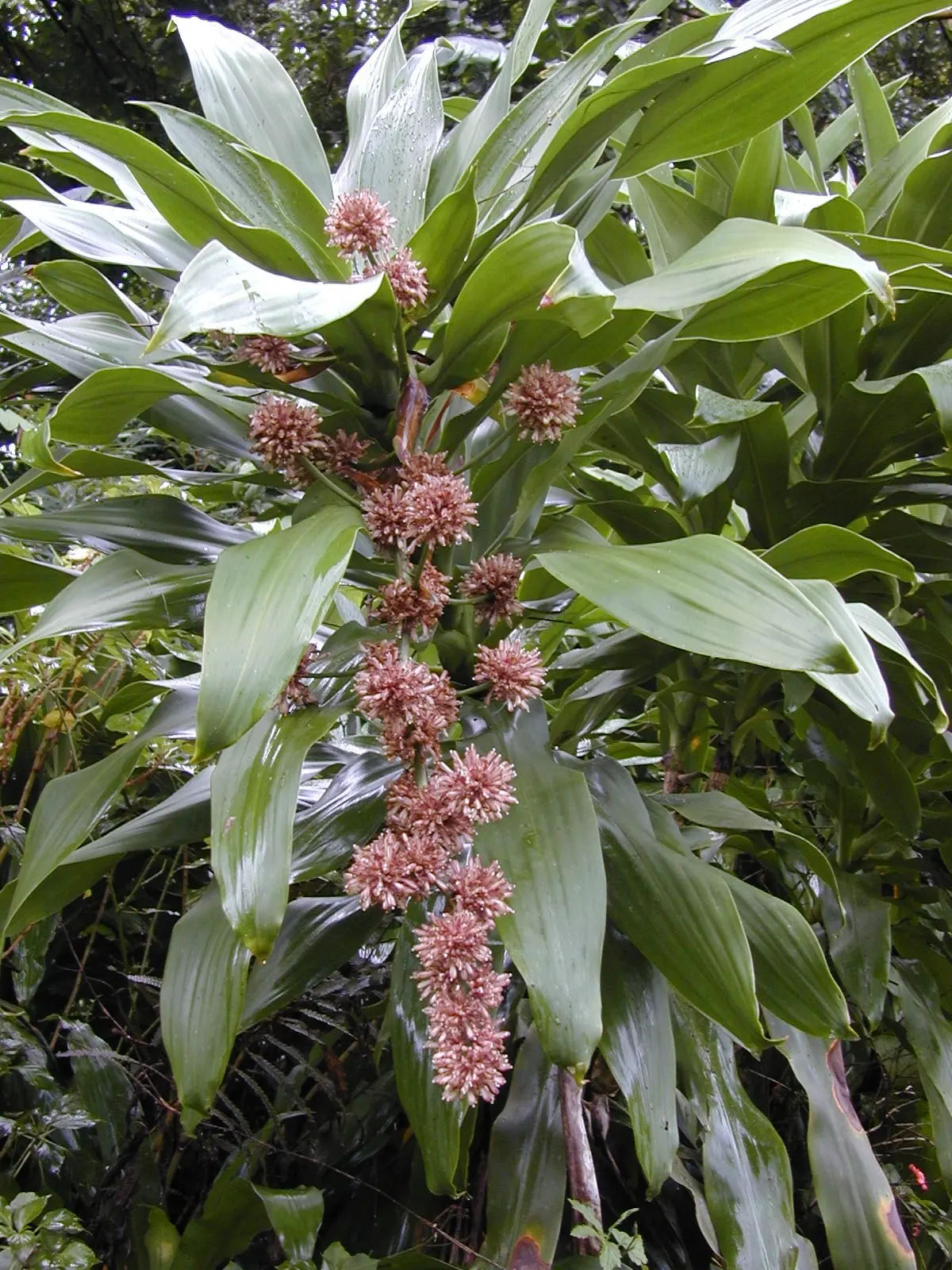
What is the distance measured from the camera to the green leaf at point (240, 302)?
0.44 metres

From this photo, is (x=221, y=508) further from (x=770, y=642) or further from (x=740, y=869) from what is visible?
(x=770, y=642)

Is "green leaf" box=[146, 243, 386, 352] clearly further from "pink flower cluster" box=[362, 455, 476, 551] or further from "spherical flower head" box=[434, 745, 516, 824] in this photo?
"spherical flower head" box=[434, 745, 516, 824]

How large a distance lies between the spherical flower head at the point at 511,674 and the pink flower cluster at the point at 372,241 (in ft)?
0.80

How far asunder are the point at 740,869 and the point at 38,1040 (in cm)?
86

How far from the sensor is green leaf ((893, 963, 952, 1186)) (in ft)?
3.17

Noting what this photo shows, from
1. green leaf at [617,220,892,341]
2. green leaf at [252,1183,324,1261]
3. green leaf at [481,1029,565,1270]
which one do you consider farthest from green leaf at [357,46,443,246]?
green leaf at [252,1183,324,1261]

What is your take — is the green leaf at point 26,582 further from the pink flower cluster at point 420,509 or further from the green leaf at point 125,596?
the pink flower cluster at point 420,509

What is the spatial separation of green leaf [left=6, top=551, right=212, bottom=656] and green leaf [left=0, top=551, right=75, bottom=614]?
0.9 inches

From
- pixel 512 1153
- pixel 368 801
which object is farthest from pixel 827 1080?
pixel 368 801

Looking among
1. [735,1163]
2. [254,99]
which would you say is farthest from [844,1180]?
[254,99]

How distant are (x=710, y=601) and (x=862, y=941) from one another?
2.00 ft

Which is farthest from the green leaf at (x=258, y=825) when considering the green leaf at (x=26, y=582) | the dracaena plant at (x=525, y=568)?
the green leaf at (x=26, y=582)

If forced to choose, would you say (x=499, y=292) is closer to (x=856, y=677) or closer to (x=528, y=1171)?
(x=856, y=677)

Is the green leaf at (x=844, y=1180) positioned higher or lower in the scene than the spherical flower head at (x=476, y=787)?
lower
